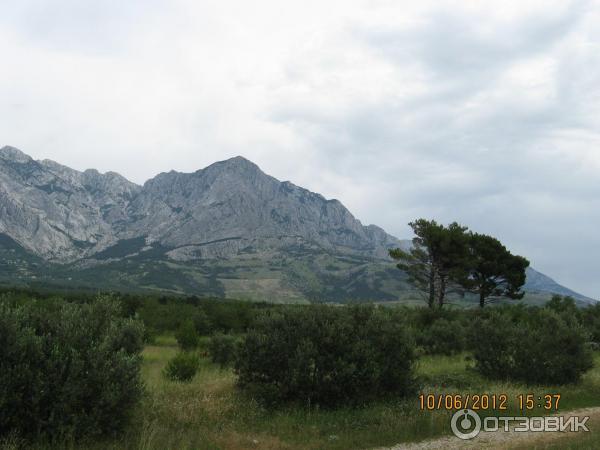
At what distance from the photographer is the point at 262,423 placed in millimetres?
12109

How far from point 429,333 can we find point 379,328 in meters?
18.2

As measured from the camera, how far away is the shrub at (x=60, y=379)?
8.83 m

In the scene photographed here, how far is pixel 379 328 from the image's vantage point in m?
14.9

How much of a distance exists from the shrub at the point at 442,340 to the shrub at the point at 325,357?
16115mm

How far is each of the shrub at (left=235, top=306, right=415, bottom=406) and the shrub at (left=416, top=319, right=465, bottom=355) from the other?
16.1 metres

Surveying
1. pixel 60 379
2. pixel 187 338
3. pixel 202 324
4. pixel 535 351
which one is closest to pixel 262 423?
pixel 60 379

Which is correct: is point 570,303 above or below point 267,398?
above

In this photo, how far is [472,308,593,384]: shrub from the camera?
723 inches

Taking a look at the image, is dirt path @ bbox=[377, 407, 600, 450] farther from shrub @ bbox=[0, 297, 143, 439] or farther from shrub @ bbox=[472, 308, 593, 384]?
shrub @ bbox=[472, 308, 593, 384]

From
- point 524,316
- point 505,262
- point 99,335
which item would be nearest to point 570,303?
point 505,262

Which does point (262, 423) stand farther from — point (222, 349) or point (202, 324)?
point (202, 324)

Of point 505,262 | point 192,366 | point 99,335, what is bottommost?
point 192,366

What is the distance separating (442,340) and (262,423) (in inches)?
847

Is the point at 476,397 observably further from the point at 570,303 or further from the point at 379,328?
the point at 570,303
